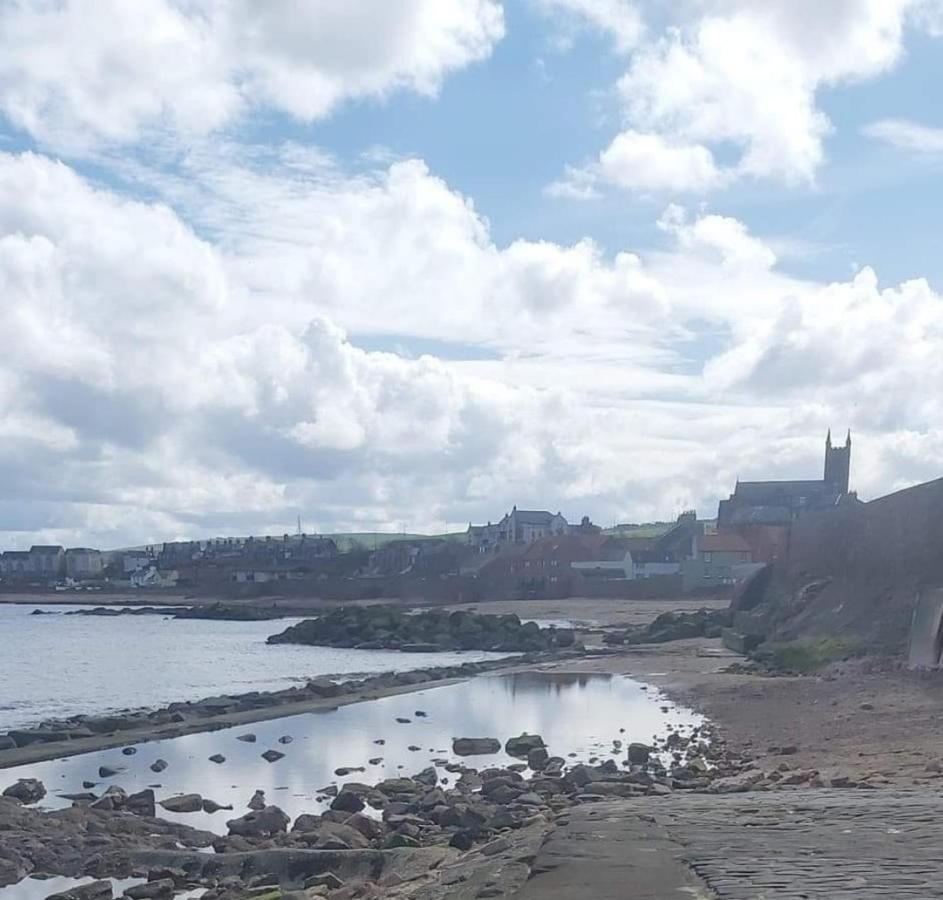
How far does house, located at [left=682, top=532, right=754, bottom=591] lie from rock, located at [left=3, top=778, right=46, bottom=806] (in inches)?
2697

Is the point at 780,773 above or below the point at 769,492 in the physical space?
below

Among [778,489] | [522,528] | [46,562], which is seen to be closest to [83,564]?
[46,562]

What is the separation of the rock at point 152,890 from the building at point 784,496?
86.3 metres

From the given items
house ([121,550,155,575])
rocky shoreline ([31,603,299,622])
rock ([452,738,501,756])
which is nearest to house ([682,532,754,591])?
rocky shoreline ([31,603,299,622])

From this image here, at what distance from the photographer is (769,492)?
102 metres

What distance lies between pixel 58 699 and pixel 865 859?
2998 centimetres

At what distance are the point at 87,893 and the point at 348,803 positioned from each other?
406cm

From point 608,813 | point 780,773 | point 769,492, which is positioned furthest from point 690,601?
point 608,813

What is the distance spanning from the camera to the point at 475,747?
21.1m

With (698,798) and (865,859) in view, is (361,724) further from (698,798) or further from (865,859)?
(865,859)

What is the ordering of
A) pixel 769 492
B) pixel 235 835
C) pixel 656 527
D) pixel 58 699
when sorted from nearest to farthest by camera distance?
pixel 235 835 → pixel 58 699 → pixel 769 492 → pixel 656 527

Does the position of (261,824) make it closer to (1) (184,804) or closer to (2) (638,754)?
(1) (184,804)

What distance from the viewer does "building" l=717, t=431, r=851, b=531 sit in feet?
318

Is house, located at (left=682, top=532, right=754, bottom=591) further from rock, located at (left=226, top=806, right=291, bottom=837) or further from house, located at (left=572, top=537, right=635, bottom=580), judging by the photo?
rock, located at (left=226, top=806, right=291, bottom=837)
